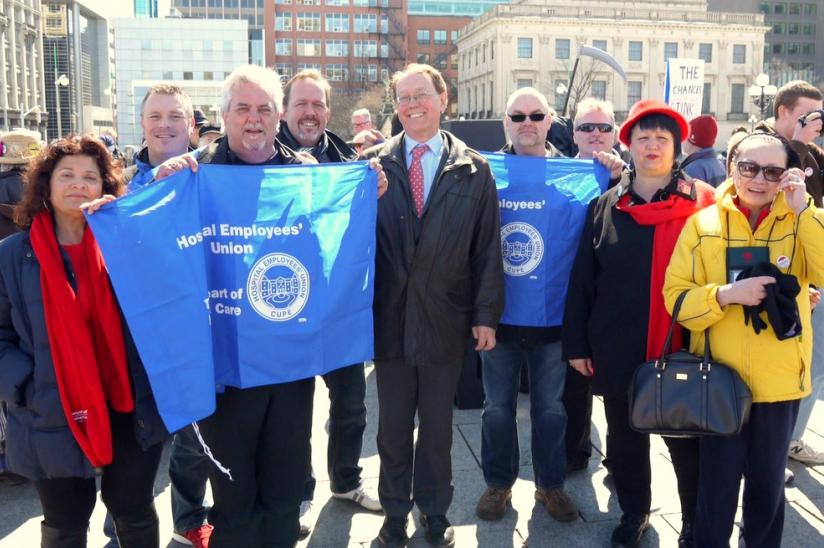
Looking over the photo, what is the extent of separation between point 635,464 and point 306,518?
5.78 ft

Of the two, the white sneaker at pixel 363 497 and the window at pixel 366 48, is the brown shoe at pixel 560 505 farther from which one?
the window at pixel 366 48

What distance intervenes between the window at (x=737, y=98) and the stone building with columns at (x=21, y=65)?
249ft

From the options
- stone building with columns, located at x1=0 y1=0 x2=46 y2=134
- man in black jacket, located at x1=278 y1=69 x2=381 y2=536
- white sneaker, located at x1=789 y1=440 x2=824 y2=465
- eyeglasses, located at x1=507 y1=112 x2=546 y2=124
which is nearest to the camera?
eyeglasses, located at x1=507 y1=112 x2=546 y2=124

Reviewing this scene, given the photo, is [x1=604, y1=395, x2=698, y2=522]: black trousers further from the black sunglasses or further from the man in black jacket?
the black sunglasses

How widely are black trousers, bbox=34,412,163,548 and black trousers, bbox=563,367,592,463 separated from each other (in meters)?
2.53

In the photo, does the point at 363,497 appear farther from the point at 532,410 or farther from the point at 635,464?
the point at 635,464

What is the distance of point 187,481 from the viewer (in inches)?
153

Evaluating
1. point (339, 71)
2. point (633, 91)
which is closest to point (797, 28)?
point (633, 91)

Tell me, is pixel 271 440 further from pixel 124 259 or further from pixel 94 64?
pixel 94 64

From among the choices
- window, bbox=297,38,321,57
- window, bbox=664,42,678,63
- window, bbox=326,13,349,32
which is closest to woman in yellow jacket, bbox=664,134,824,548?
window, bbox=664,42,678,63

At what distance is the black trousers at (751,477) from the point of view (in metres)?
3.17

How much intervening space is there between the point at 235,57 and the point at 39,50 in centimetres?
Answer: 3717

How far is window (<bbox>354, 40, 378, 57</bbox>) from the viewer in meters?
97.1

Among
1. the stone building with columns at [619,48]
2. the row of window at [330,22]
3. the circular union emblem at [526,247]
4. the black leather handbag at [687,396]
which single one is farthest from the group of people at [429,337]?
the row of window at [330,22]
